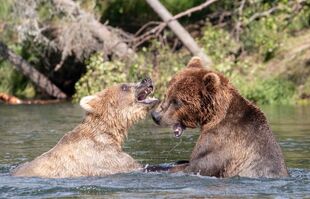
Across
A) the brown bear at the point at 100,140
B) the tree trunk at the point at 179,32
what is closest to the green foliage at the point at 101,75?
the tree trunk at the point at 179,32

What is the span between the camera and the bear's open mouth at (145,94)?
10.9 metres

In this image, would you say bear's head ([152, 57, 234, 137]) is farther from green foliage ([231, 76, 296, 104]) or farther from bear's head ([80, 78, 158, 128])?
green foliage ([231, 76, 296, 104])

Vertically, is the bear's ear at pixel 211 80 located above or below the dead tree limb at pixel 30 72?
below

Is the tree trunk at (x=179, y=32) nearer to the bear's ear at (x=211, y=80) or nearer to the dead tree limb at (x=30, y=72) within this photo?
the dead tree limb at (x=30, y=72)

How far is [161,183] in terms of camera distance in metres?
9.27

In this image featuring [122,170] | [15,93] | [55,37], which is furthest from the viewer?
[15,93]

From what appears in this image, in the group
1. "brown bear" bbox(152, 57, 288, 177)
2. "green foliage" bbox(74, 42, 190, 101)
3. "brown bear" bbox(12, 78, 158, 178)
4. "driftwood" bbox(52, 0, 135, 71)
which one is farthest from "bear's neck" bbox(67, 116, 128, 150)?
"driftwood" bbox(52, 0, 135, 71)

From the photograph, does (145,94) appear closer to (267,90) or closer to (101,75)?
(267,90)

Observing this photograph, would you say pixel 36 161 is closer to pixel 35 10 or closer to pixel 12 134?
pixel 12 134

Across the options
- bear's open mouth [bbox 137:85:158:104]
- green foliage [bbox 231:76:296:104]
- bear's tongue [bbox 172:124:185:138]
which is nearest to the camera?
bear's tongue [bbox 172:124:185:138]

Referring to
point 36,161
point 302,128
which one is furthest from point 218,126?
point 302,128

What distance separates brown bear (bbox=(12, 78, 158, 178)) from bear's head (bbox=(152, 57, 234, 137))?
3.55ft

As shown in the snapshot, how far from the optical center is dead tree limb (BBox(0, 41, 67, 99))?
25.3 m

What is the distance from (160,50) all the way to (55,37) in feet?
12.2
